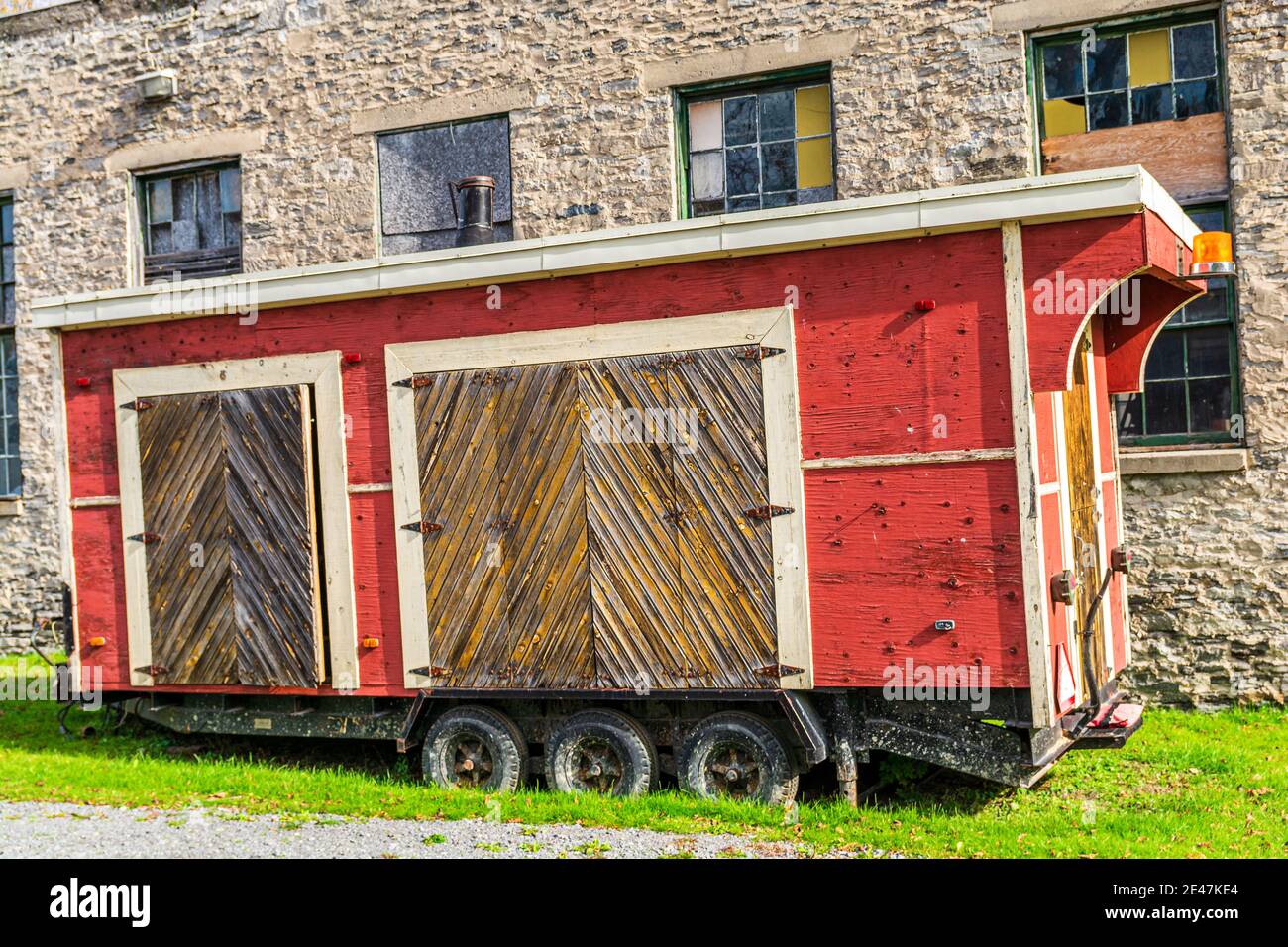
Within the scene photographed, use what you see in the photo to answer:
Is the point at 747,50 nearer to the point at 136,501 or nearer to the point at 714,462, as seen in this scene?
the point at 714,462

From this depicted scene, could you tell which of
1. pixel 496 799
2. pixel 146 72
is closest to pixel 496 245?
pixel 496 799

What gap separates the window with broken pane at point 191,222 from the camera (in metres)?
14.3

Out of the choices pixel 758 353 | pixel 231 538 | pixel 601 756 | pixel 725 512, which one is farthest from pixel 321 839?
pixel 758 353

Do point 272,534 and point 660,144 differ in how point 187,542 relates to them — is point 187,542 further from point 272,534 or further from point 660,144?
point 660,144

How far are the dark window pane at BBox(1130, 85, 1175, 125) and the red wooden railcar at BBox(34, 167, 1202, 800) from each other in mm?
2644

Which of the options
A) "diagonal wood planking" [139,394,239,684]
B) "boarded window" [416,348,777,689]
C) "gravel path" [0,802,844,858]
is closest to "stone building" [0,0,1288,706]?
"diagonal wood planking" [139,394,239,684]

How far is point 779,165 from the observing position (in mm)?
12023

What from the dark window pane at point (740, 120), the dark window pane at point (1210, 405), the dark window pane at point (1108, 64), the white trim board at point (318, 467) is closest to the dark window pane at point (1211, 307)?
the dark window pane at point (1210, 405)

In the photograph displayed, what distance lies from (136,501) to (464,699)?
2655 mm

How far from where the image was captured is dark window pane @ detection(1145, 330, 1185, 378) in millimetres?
10422

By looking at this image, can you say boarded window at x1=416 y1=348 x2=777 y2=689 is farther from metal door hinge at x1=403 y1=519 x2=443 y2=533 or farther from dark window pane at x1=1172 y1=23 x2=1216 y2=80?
dark window pane at x1=1172 y1=23 x2=1216 y2=80

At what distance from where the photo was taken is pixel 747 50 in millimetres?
11945

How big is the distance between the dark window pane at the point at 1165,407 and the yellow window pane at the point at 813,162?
3301 mm

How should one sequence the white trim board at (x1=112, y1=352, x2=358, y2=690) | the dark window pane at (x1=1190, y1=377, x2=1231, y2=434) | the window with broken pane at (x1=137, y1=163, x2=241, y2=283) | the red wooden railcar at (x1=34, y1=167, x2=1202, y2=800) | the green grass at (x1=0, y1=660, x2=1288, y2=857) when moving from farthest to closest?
the window with broken pane at (x1=137, y1=163, x2=241, y2=283) < the dark window pane at (x1=1190, y1=377, x2=1231, y2=434) < the white trim board at (x1=112, y1=352, x2=358, y2=690) < the red wooden railcar at (x1=34, y1=167, x2=1202, y2=800) < the green grass at (x1=0, y1=660, x2=1288, y2=857)
